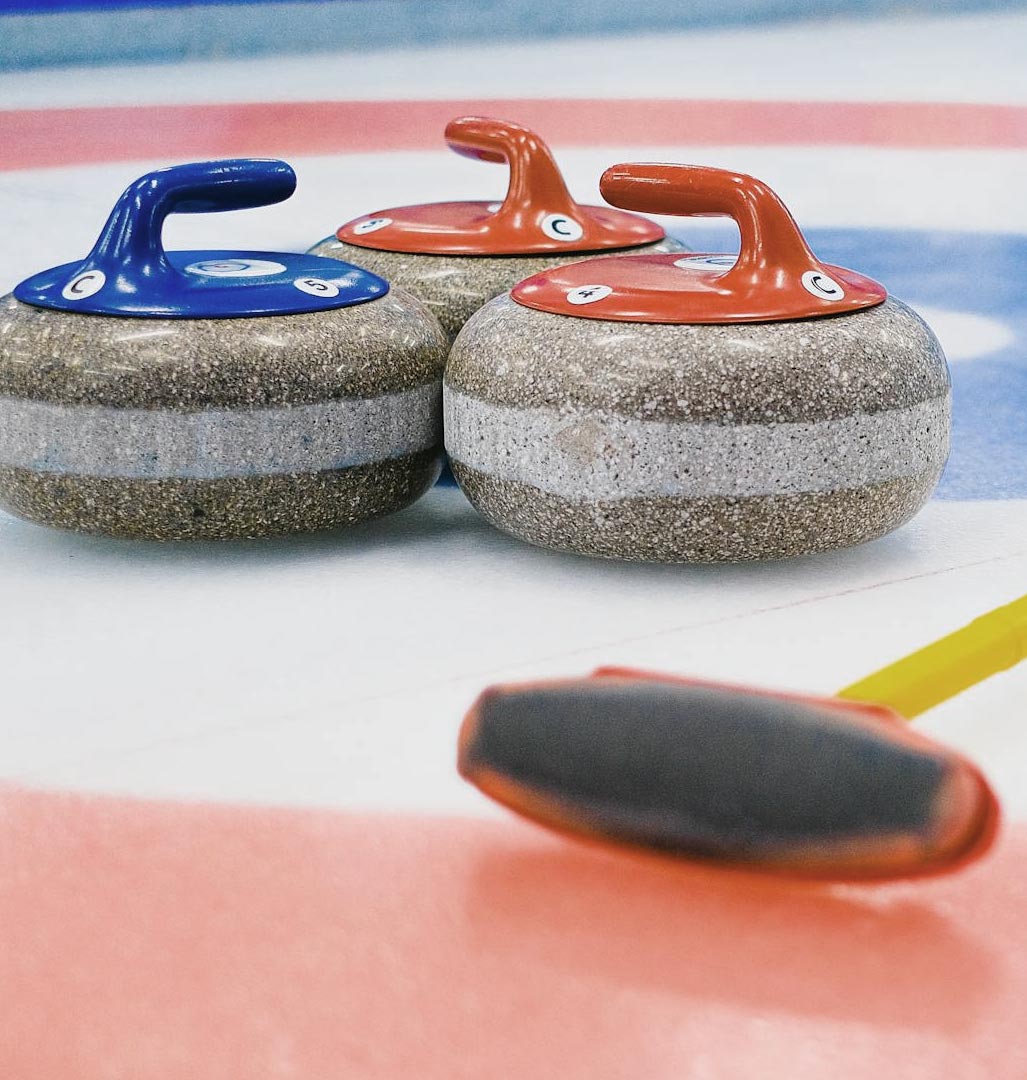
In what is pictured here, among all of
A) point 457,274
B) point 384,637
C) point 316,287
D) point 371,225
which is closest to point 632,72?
point 371,225

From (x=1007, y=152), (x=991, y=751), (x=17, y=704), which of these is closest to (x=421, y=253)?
(x=17, y=704)

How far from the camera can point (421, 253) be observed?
8.36 ft

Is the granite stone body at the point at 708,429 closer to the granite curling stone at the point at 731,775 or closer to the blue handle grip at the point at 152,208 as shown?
the blue handle grip at the point at 152,208

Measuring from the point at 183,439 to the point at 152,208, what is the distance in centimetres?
30

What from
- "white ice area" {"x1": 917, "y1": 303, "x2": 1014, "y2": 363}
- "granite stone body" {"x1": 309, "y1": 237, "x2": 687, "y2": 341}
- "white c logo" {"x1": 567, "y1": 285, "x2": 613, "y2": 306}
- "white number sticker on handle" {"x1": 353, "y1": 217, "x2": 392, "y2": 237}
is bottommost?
"white ice area" {"x1": 917, "y1": 303, "x2": 1014, "y2": 363}

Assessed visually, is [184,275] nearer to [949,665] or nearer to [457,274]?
[457,274]

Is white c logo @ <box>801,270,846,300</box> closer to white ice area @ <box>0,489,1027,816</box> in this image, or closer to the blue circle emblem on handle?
white ice area @ <box>0,489,1027,816</box>

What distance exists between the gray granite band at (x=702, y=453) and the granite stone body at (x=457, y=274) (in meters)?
0.43

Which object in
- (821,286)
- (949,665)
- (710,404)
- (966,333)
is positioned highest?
(821,286)

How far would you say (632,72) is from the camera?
8328 mm

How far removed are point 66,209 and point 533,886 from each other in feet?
12.8

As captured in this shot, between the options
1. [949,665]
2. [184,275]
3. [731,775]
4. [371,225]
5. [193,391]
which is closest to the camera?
[731,775]

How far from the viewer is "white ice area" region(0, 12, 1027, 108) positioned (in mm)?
7453

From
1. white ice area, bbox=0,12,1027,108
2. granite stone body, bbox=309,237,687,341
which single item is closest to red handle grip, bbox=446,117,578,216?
granite stone body, bbox=309,237,687,341
